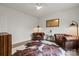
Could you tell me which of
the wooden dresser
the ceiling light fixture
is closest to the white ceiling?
the ceiling light fixture

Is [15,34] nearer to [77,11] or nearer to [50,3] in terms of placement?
[50,3]

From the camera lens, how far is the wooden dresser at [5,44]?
1.57 meters

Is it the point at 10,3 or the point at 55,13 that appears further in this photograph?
the point at 55,13

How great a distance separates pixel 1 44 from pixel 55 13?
3.15 feet

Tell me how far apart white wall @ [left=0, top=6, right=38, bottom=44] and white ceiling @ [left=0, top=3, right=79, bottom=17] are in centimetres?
7

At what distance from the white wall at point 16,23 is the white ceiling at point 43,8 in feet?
0.22

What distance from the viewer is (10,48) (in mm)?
1594

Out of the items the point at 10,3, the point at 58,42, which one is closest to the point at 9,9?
the point at 10,3

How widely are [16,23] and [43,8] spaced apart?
1.58ft

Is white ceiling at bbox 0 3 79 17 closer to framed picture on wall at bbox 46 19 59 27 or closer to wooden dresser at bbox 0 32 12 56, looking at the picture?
framed picture on wall at bbox 46 19 59 27

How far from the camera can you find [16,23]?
1.65 m

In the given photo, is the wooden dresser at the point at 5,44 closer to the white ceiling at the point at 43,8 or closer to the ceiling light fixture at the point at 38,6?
the white ceiling at the point at 43,8

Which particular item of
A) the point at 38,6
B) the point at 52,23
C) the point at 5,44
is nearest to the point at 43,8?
the point at 38,6

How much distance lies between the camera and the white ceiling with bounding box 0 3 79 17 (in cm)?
156
